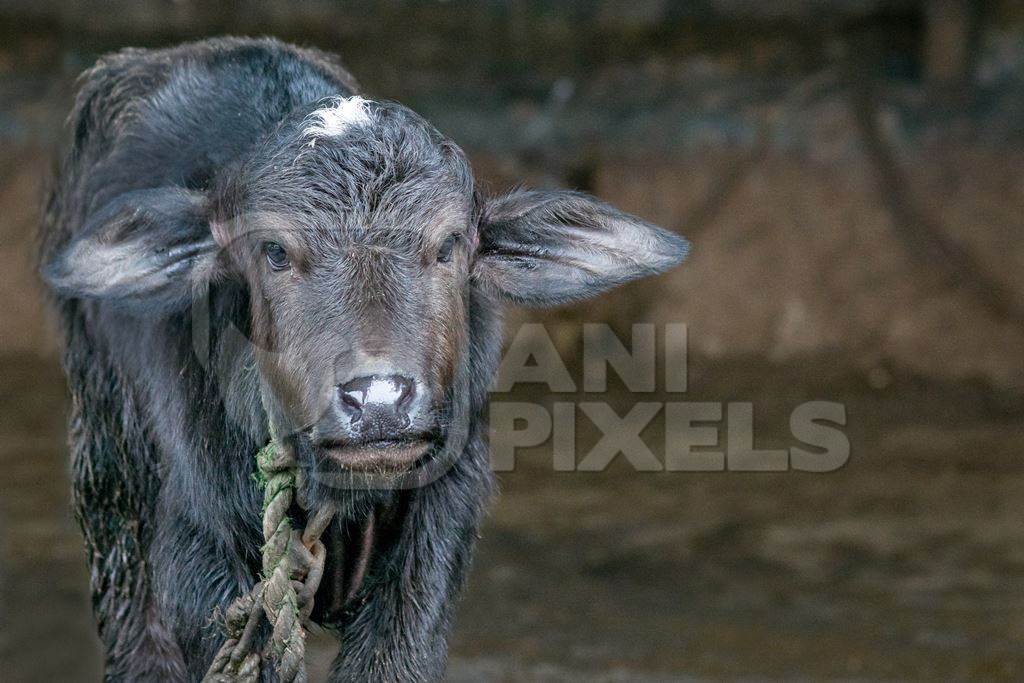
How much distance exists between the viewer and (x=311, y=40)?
9242mm

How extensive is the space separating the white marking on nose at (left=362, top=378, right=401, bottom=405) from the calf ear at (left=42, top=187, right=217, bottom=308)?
90cm

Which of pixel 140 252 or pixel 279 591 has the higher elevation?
pixel 140 252

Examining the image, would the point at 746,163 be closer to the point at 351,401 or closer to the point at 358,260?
the point at 358,260

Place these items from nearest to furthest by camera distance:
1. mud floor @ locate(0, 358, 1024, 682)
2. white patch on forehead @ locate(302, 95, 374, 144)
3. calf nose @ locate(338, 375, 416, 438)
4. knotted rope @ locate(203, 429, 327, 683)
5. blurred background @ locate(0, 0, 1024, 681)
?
calf nose @ locate(338, 375, 416, 438) < knotted rope @ locate(203, 429, 327, 683) < white patch on forehead @ locate(302, 95, 374, 144) < mud floor @ locate(0, 358, 1024, 682) < blurred background @ locate(0, 0, 1024, 681)

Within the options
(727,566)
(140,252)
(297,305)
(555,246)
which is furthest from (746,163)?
(297,305)

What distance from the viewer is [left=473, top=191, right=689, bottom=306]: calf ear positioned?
13.7ft

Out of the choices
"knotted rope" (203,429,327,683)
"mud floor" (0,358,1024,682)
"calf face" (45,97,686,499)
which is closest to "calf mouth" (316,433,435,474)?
"calf face" (45,97,686,499)

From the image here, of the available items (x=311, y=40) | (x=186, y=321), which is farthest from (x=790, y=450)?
(x=186, y=321)

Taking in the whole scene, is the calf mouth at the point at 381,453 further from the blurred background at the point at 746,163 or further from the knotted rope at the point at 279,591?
the blurred background at the point at 746,163

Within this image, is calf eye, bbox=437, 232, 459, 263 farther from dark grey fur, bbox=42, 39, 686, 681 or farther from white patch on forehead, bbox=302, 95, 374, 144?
white patch on forehead, bbox=302, 95, 374, 144

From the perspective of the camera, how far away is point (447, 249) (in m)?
3.91

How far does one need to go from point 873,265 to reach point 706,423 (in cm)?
159

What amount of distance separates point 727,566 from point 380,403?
143 inches

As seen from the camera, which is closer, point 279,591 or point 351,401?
point 351,401
